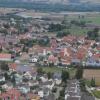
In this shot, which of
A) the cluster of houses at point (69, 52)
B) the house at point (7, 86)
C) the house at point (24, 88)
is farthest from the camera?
the cluster of houses at point (69, 52)

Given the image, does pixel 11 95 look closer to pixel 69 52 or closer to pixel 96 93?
pixel 96 93

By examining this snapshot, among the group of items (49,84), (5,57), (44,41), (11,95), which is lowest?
(49,84)

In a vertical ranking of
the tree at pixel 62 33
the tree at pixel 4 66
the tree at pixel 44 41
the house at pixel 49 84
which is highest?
the tree at pixel 62 33

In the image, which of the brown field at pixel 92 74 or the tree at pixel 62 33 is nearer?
the brown field at pixel 92 74

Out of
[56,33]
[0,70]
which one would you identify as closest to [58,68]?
[0,70]

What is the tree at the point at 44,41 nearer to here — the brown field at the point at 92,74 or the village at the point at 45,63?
the village at the point at 45,63

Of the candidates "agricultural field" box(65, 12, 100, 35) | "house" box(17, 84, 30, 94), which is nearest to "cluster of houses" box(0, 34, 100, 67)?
"agricultural field" box(65, 12, 100, 35)

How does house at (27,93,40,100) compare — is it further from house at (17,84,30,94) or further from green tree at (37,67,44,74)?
green tree at (37,67,44,74)

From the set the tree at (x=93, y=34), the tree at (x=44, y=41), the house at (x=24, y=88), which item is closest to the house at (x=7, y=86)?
the house at (x=24, y=88)

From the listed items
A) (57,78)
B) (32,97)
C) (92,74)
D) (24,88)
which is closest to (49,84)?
(57,78)
